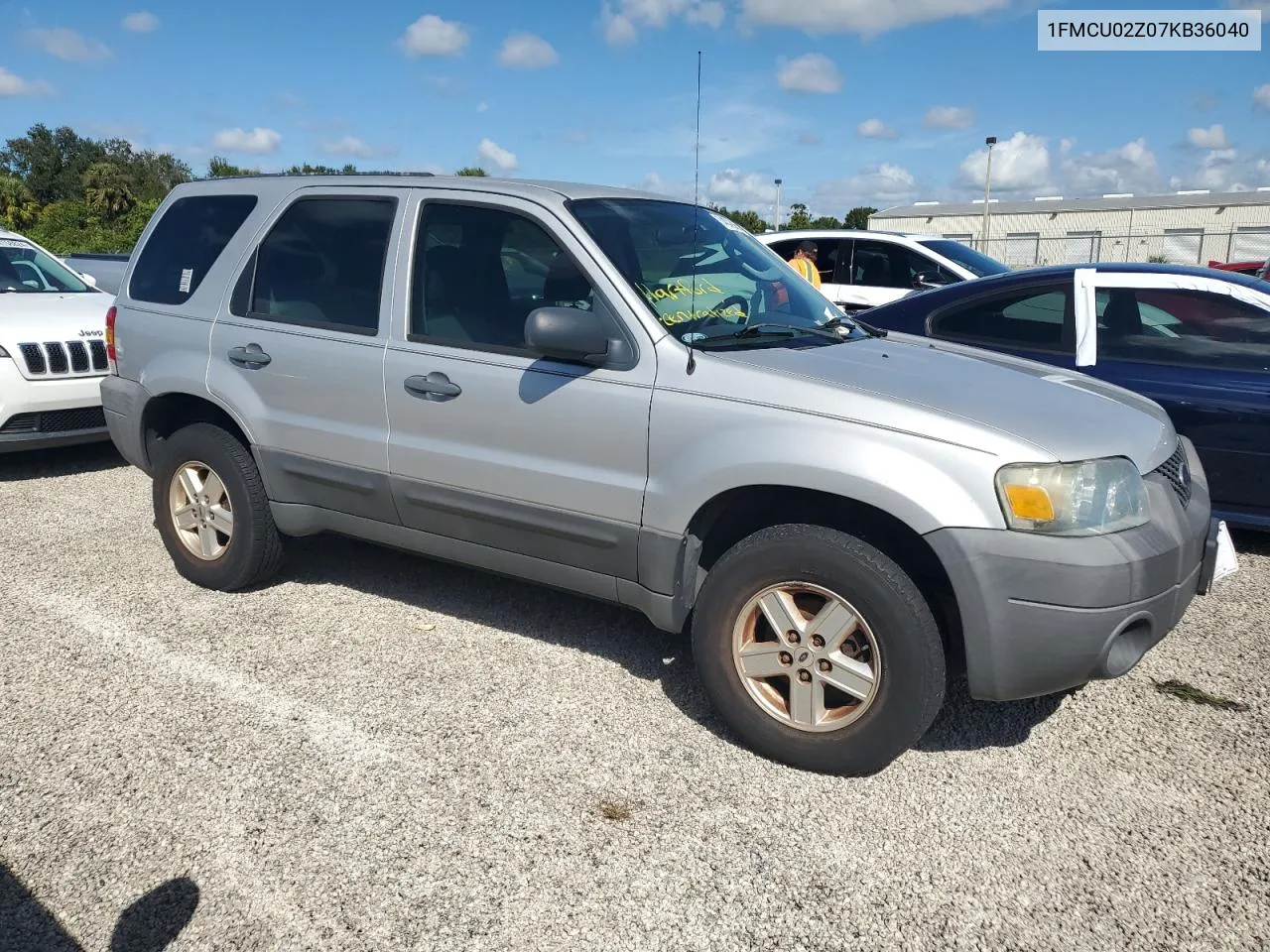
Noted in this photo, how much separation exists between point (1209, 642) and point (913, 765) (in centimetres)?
180

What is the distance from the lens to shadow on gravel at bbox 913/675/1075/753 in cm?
354

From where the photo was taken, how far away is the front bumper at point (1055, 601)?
2.88m

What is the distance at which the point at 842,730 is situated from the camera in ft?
10.5

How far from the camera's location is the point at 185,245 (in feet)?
16.0

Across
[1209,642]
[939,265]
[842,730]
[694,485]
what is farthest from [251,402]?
[939,265]

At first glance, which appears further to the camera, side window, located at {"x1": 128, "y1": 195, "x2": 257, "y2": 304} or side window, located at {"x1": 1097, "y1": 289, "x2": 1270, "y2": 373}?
side window, located at {"x1": 1097, "y1": 289, "x2": 1270, "y2": 373}

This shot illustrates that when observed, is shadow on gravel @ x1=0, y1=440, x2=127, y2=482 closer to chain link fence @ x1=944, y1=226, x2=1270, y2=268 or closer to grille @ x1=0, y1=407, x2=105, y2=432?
grille @ x1=0, y1=407, x2=105, y2=432

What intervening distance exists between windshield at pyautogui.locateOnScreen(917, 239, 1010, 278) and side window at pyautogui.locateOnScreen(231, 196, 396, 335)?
7.49 m

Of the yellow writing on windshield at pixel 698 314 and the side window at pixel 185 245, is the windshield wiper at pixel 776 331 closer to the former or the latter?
the yellow writing on windshield at pixel 698 314

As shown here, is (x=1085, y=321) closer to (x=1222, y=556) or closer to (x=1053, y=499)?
(x=1222, y=556)

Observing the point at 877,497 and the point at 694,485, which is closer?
the point at 877,497

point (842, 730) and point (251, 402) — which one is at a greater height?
point (251, 402)

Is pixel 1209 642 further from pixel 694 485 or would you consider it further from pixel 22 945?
pixel 22 945

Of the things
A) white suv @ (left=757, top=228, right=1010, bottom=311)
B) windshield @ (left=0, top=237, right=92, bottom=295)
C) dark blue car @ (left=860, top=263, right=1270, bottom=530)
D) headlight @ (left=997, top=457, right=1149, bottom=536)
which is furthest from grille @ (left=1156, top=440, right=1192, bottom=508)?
windshield @ (left=0, top=237, right=92, bottom=295)
